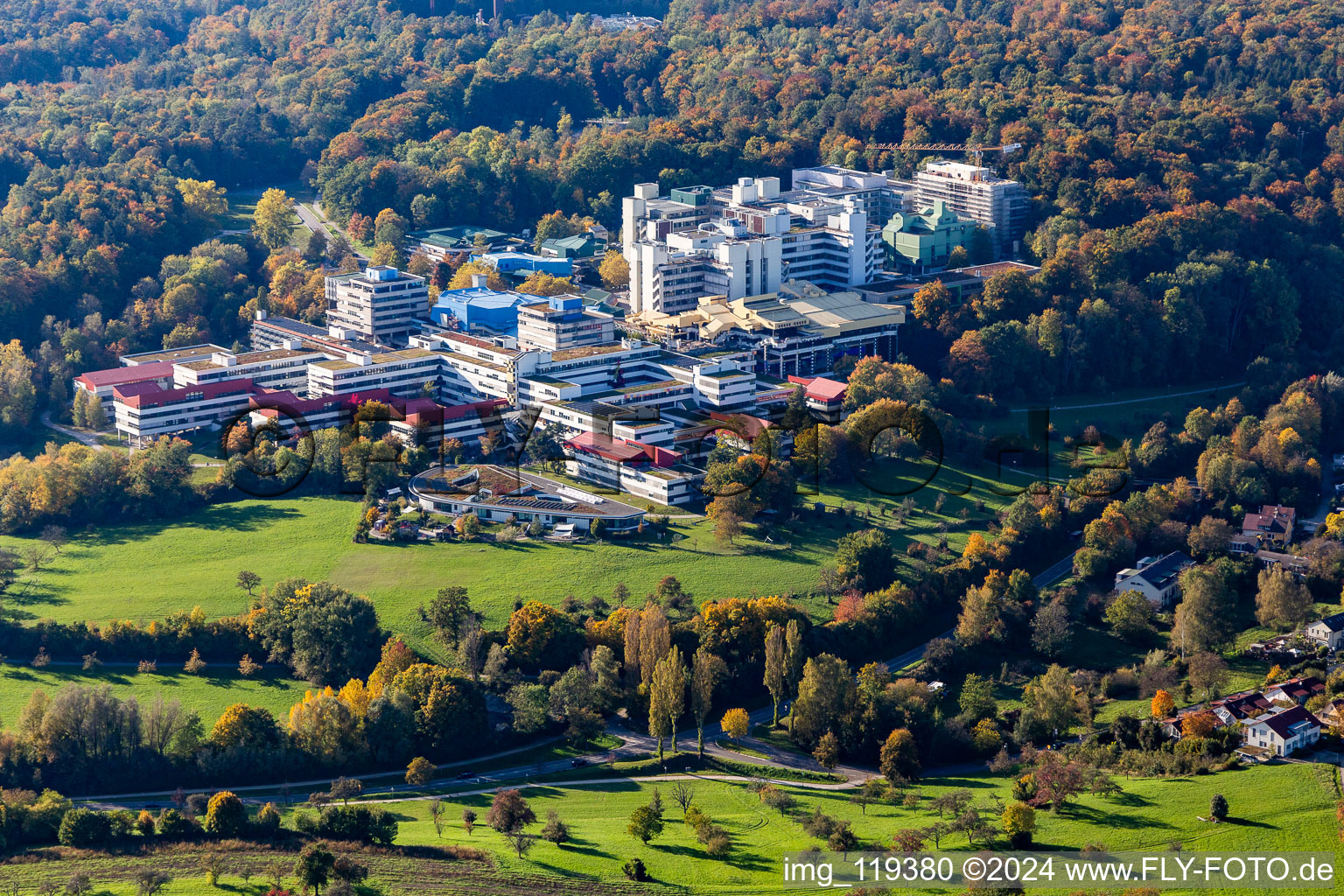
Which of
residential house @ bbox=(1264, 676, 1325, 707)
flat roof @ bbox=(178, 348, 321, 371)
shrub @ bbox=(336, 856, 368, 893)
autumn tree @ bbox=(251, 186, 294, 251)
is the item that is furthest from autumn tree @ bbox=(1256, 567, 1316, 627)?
autumn tree @ bbox=(251, 186, 294, 251)

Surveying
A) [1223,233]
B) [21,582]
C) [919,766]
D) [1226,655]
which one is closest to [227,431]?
[21,582]

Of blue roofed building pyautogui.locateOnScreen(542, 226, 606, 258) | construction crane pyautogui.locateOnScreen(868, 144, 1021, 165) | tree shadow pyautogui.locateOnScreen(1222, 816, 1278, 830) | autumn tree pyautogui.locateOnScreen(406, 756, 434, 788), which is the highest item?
construction crane pyautogui.locateOnScreen(868, 144, 1021, 165)

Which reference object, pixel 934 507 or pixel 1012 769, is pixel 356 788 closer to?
pixel 1012 769

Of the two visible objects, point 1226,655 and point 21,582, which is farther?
point 21,582

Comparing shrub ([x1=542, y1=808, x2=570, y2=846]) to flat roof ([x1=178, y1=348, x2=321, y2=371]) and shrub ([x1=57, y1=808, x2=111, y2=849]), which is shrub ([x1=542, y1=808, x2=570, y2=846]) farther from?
flat roof ([x1=178, y1=348, x2=321, y2=371])

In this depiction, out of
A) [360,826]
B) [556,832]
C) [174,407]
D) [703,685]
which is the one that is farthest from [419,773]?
[174,407]
